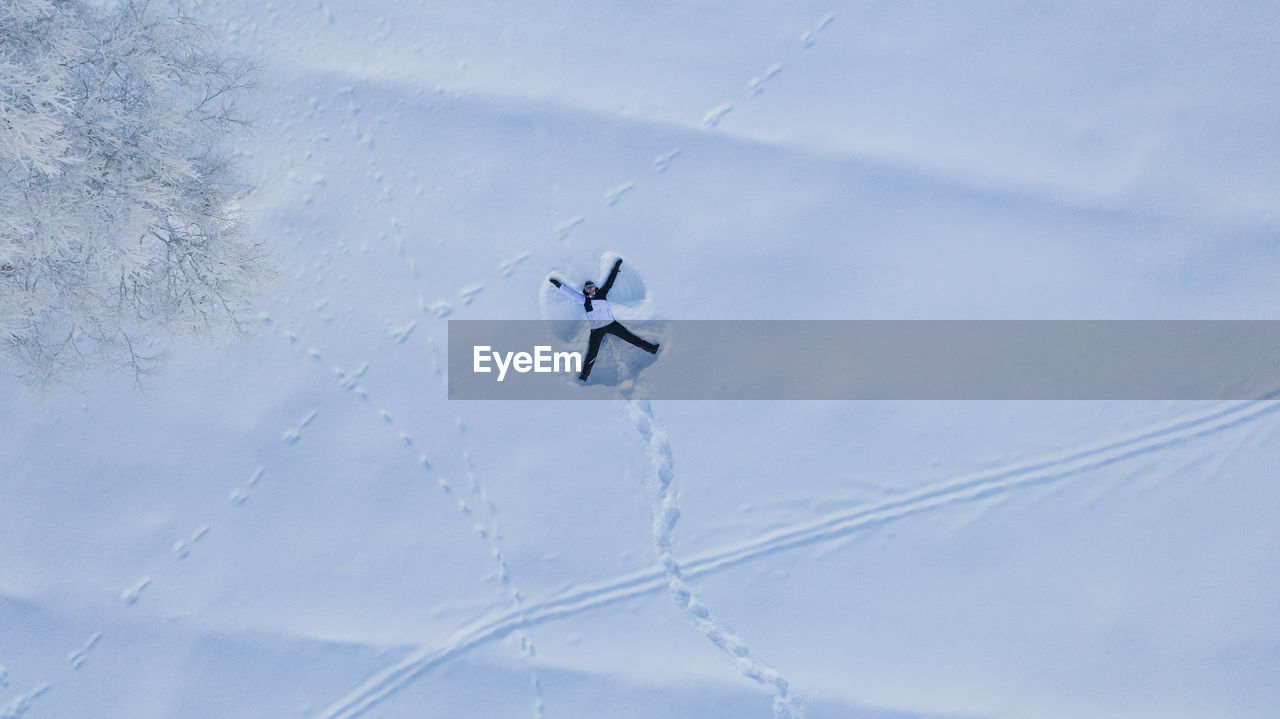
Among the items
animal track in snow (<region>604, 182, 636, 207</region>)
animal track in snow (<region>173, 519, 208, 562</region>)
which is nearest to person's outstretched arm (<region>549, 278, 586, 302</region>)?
animal track in snow (<region>604, 182, 636, 207</region>)

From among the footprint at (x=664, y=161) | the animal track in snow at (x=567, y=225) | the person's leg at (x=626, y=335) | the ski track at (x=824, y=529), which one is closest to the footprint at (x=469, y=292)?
the animal track in snow at (x=567, y=225)

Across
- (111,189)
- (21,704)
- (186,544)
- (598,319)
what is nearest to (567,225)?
(598,319)

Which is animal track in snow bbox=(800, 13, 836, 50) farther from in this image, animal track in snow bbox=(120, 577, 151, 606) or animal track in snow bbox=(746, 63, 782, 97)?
animal track in snow bbox=(120, 577, 151, 606)

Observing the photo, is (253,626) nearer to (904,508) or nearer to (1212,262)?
(904,508)

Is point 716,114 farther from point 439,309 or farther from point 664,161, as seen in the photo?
point 439,309

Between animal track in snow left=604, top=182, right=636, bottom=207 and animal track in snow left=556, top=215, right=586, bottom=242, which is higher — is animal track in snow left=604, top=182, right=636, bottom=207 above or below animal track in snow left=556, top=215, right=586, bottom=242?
above

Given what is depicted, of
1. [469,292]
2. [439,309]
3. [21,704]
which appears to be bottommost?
[21,704]

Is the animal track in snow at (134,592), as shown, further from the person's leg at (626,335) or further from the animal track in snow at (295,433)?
the person's leg at (626,335)
